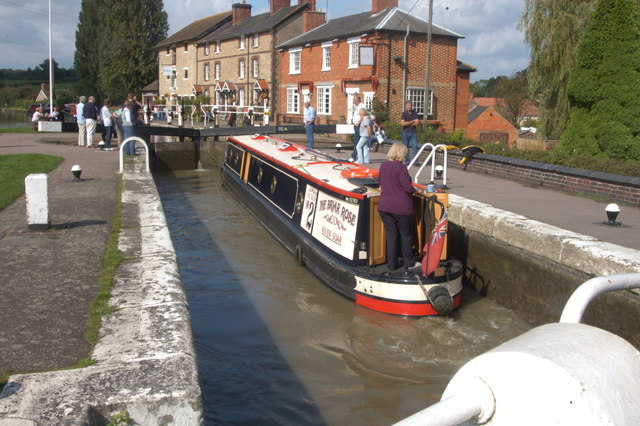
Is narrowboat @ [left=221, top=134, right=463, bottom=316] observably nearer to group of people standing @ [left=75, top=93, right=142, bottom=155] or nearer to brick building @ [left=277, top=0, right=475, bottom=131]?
group of people standing @ [left=75, top=93, right=142, bottom=155]

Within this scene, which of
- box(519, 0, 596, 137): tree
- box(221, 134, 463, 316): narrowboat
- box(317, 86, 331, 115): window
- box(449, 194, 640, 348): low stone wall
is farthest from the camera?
box(317, 86, 331, 115): window

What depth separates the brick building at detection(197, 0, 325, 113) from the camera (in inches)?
1446

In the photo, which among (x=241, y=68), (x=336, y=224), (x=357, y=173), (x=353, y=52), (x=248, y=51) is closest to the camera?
(x=336, y=224)

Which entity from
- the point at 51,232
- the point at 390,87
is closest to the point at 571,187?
the point at 51,232

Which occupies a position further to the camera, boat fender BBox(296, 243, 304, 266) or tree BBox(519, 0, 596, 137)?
tree BBox(519, 0, 596, 137)

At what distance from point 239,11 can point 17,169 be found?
1436 inches

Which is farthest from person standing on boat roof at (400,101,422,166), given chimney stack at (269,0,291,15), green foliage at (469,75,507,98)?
green foliage at (469,75,507,98)

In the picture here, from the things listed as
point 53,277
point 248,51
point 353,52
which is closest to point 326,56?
point 353,52

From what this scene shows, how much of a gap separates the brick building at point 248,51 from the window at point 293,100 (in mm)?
1728

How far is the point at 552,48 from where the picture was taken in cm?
1808

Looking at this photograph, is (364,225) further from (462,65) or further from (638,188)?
(462,65)

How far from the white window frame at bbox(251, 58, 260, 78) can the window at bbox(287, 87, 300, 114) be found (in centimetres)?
439

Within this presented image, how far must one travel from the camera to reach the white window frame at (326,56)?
31250 mm

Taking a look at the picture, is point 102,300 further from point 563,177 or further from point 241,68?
point 241,68
